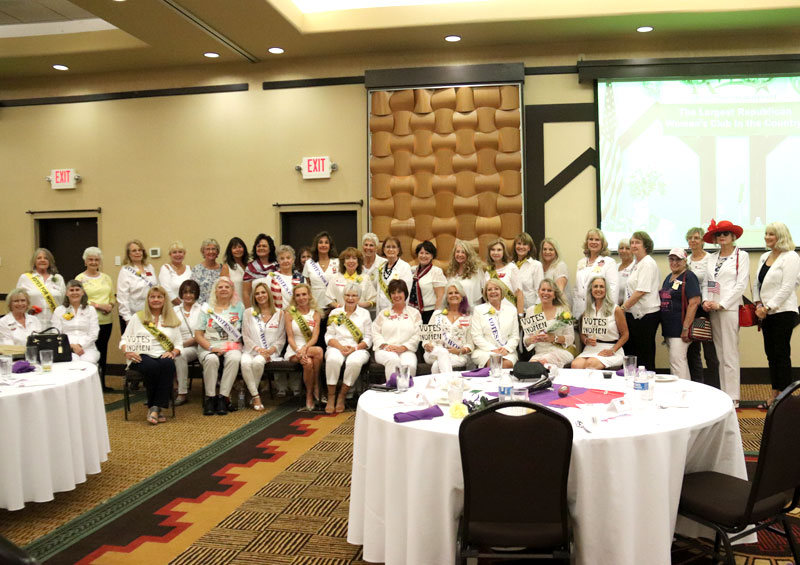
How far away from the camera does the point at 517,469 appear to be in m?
2.18

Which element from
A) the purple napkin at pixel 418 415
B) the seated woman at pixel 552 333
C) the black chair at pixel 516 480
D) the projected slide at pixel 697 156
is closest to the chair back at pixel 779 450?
→ the black chair at pixel 516 480

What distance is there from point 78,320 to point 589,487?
510 cm

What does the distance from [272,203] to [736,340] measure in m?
5.17

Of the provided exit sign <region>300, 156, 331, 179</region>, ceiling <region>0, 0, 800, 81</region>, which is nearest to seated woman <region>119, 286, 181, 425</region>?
exit sign <region>300, 156, 331, 179</region>

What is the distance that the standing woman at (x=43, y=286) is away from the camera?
260 inches

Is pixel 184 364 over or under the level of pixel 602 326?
under

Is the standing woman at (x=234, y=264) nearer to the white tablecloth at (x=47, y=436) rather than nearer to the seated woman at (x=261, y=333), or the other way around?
the seated woman at (x=261, y=333)

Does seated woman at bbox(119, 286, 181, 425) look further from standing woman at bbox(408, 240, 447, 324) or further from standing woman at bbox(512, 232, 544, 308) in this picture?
standing woman at bbox(512, 232, 544, 308)

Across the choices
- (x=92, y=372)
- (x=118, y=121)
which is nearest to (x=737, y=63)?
(x=92, y=372)

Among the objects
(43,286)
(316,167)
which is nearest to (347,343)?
(316,167)

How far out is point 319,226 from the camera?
787cm

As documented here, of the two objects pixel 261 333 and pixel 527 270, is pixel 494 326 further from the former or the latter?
pixel 261 333

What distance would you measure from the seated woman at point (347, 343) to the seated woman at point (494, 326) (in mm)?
1056

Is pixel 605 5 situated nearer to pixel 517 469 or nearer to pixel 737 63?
pixel 737 63
